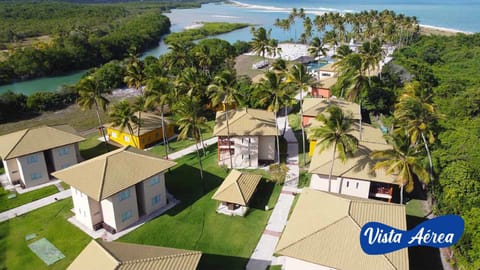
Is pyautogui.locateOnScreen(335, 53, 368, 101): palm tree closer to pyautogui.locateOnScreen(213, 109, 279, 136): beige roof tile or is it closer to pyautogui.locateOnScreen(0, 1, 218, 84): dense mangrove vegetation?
pyautogui.locateOnScreen(213, 109, 279, 136): beige roof tile

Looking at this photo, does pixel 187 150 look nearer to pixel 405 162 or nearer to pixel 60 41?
pixel 405 162

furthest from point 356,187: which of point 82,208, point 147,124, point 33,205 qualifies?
point 33,205

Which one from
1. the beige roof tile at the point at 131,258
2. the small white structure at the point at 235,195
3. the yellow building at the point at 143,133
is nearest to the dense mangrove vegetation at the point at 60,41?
the yellow building at the point at 143,133

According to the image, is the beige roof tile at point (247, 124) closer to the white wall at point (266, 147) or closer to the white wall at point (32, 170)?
the white wall at point (266, 147)

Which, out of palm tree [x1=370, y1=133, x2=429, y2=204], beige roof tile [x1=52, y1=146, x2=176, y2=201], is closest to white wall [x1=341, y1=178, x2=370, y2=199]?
palm tree [x1=370, y1=133, x2=429, y2=204]

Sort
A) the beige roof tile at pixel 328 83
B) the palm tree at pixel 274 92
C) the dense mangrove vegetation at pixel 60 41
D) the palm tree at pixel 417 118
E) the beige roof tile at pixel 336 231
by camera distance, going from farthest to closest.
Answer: the dense mangrove vegetation at pixel 60 41 < the beige roof tile at pixel 328 83 < the palm tree at pixel 274 92 < the palm tree at pixel 417 118 < the beige roof tile at pixel 336 231

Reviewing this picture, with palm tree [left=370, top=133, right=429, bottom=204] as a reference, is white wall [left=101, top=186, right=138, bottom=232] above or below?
below

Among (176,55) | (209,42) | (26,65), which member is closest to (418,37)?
(209,42)
